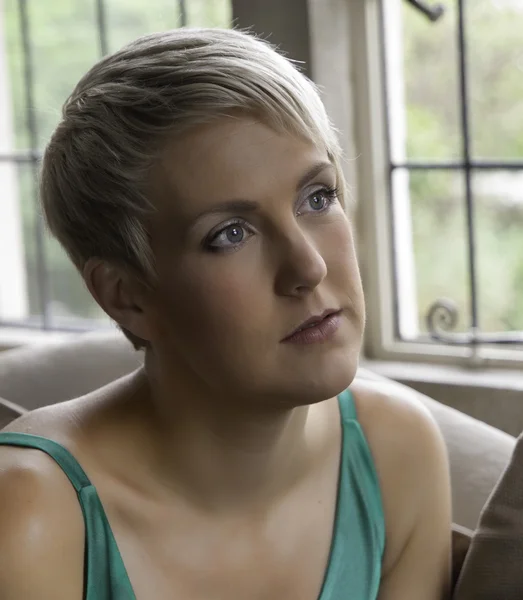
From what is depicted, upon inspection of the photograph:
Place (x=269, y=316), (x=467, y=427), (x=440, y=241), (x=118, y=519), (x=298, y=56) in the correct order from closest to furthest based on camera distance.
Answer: (x=269, y=316) → (x=118, y=519) → (x=467, y=427) → (x=298, y=56) → (x=440, y=241)

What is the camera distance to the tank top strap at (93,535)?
1.22m

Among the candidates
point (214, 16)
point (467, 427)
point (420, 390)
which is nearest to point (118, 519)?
point (467, 427)

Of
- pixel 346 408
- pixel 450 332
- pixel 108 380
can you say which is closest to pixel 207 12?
pixel 450 332

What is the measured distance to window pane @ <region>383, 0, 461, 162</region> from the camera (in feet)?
6.82

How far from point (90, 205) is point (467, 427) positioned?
0.70m

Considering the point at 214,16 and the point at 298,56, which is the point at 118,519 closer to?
the point at 298,56

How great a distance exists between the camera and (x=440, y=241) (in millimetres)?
2889

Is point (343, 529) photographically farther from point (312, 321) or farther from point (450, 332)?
point (450, 332)

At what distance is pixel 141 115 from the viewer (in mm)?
1125

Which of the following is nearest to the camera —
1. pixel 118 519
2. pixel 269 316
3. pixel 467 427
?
pixel 269 316

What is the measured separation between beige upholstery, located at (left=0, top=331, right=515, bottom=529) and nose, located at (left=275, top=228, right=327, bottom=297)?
51 centimetres

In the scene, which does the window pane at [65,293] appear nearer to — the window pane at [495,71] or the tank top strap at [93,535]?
the window pane at [495,71]

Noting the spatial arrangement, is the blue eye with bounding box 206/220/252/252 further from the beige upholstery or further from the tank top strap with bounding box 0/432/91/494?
the beige upholstery

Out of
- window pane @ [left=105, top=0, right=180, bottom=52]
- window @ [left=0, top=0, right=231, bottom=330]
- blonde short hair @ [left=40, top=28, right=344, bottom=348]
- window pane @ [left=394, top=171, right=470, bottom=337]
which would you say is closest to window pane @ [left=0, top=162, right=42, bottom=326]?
window @ [left=0, top=0, right=231, bottom=330]
